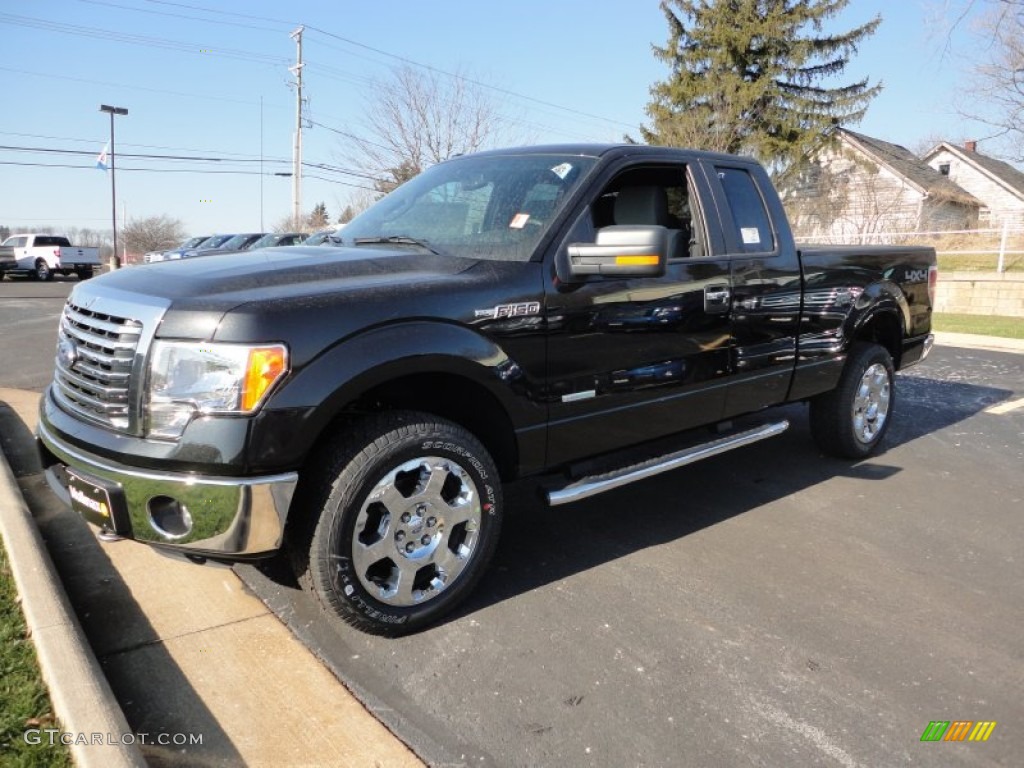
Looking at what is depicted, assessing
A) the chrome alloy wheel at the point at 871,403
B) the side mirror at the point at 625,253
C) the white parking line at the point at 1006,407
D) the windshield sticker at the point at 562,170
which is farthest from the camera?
the white parking line at the point at 1006,407

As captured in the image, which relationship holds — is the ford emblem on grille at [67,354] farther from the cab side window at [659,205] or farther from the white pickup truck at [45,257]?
the white pickup truck at [45,257]

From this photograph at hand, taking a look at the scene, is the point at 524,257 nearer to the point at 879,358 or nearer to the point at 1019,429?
the point at 879,358

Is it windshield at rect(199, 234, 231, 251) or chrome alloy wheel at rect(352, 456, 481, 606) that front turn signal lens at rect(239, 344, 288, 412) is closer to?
chrome alloy wheel at rect(352, 456, 481, 606)

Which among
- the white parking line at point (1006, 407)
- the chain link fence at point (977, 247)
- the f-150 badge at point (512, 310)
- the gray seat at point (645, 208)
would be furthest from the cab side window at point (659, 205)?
the chain link fence at point (977, 247)

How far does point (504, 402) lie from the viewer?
298 cm

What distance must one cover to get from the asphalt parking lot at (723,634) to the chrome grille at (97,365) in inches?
41.2

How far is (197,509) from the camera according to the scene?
7.90ft

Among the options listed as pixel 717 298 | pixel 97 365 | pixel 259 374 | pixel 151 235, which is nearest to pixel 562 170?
pixel 717 298

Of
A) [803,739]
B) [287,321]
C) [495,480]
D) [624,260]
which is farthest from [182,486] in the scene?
[803,739]

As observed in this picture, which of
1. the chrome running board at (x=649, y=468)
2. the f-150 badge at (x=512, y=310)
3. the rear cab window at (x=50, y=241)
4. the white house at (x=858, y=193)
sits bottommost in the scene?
the chrome running board at (x=649, y=468)

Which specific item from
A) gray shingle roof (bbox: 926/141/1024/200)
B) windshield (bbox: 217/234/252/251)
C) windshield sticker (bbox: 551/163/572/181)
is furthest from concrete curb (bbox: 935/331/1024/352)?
gray shingle roof (bbox: 926/141/1024/200)

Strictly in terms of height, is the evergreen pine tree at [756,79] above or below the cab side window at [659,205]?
above

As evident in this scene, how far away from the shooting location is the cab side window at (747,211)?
4.13 m

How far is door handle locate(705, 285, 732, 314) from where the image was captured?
3.76 m
